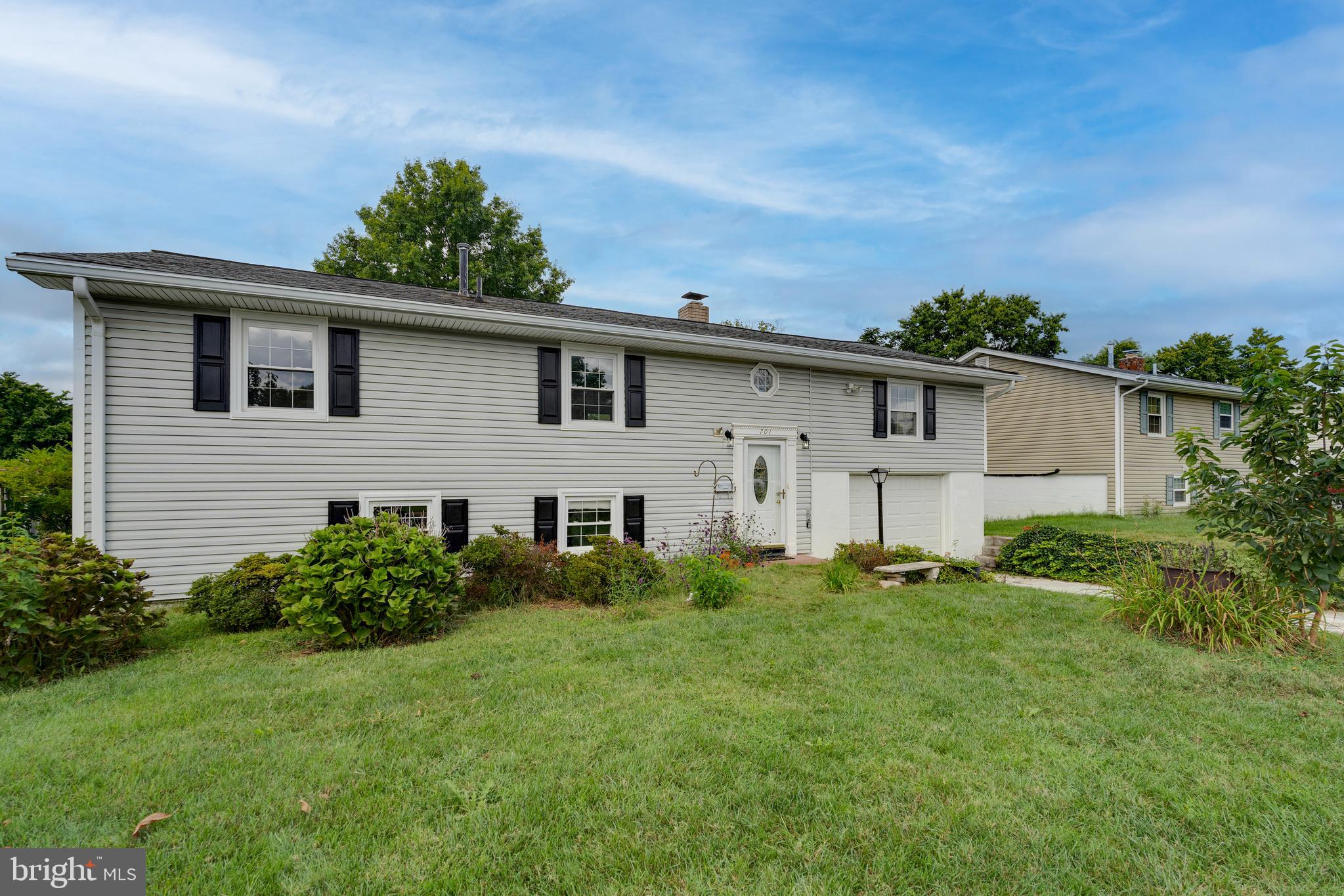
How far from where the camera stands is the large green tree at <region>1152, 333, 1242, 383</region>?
32.4 m

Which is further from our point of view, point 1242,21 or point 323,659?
point 1242,21

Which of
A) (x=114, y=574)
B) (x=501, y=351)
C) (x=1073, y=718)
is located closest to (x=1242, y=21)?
(x=1073, y=718)

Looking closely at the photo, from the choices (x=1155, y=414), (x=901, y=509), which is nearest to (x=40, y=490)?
(x=901, y=509)

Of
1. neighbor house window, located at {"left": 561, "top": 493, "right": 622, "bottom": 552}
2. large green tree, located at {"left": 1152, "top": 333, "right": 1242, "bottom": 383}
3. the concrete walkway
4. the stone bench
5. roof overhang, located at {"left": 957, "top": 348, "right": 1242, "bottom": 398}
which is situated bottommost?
the concrete walkway

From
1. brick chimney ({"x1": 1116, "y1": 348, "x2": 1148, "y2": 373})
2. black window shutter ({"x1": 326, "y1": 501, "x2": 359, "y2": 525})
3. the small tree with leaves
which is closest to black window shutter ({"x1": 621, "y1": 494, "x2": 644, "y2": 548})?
black window shutter ({"x1": 326, "y1": 501, "x2": 359, "y2": 525})

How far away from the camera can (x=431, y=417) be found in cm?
826

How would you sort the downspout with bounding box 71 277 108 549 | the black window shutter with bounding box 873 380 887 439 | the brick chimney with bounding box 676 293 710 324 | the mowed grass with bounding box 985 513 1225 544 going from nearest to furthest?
the downspout with bounding box 71 277 108 549
the mowed grass with bounding box 985 513 1225 544
the black window shutter with bounding box 873 380 887 439
the brick chimney with bounding box 676 293 710 324

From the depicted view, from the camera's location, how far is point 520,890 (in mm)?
2090

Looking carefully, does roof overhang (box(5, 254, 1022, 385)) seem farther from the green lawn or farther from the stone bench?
the green lawn

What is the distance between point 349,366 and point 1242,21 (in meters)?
13.2

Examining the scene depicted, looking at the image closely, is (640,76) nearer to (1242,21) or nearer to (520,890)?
(1242,21)

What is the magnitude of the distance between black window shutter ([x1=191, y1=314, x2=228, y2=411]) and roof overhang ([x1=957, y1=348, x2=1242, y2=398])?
61.8ft

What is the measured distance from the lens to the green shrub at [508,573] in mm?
7043

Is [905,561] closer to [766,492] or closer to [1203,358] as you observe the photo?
[766,492]
